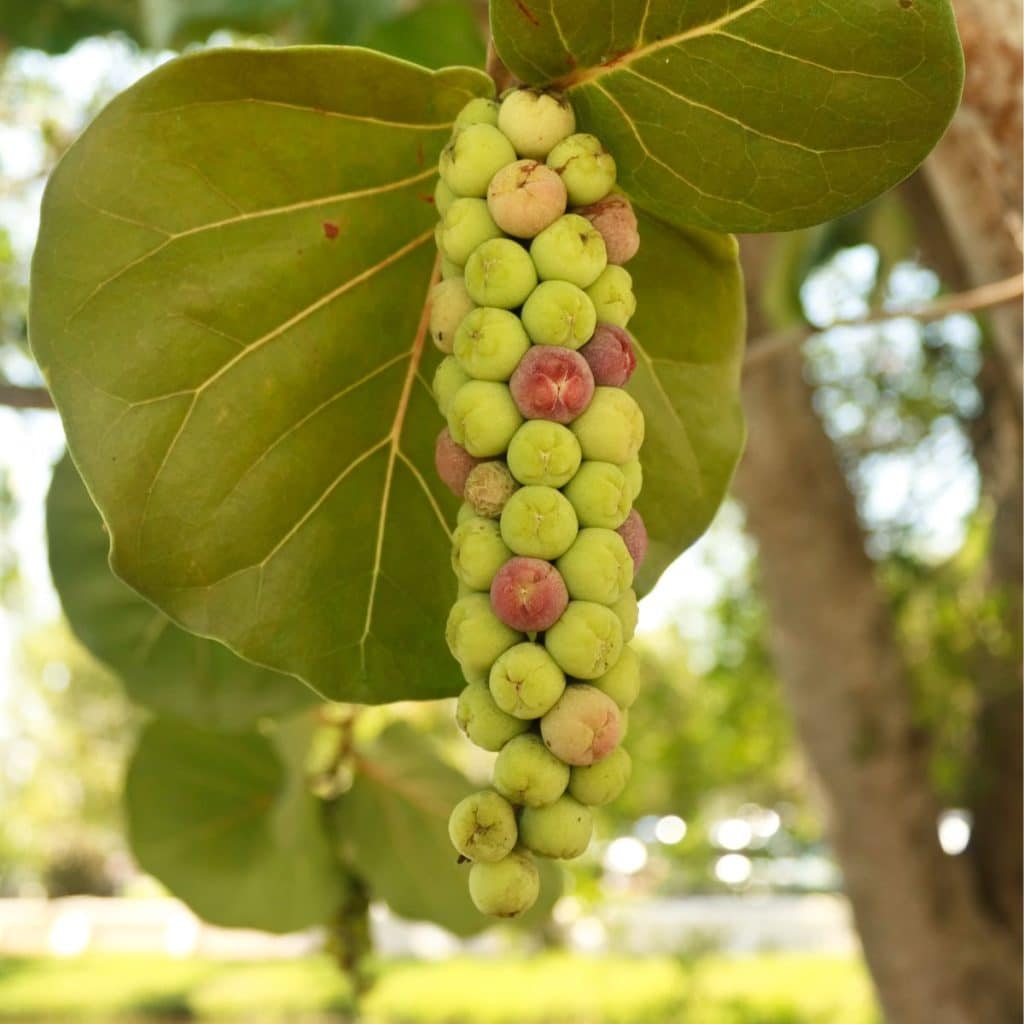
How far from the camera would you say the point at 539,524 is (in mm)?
646

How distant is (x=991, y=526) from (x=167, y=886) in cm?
235

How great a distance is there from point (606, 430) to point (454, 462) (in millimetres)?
92

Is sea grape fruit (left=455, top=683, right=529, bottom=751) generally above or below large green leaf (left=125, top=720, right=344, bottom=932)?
above

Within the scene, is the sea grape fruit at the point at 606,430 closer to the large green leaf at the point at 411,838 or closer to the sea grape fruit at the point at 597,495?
the sea grape fruit at the point at 597,495

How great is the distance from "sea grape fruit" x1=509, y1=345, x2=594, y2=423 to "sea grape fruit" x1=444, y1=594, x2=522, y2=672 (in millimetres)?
105

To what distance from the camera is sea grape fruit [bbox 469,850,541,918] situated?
601 mm

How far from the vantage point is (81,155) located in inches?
33.3

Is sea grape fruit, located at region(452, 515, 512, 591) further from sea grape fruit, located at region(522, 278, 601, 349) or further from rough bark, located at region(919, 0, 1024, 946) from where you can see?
rough bark, located at region(919, 0, 1024, 946)

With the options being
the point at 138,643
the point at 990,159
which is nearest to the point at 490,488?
the point at 990,159

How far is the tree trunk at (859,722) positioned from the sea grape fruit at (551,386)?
2.46 meters

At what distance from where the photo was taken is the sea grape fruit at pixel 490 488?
26.6 inches

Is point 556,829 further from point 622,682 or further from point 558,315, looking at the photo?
point 558,315

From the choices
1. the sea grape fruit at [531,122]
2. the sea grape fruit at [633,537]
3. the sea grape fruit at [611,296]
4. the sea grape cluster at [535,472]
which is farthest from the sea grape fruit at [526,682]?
the sea grape fruit at [531,122]

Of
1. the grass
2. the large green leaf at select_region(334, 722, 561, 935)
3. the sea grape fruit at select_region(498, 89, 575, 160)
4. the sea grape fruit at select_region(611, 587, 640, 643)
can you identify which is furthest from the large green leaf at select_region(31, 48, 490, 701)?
the grass
